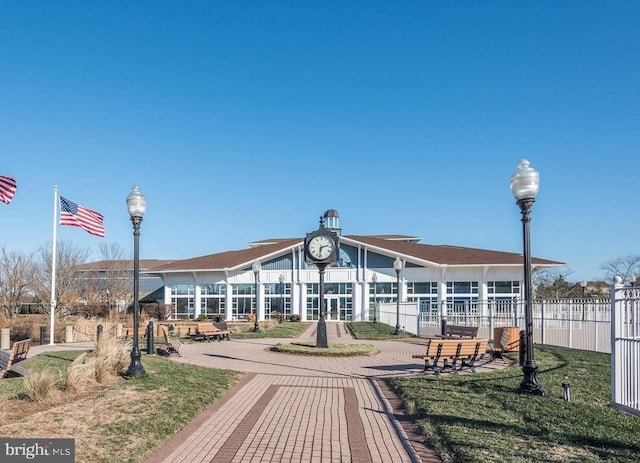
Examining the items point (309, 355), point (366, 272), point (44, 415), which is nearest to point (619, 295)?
point (44, 415)

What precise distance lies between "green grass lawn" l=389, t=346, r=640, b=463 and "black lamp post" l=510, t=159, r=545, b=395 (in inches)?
15.1

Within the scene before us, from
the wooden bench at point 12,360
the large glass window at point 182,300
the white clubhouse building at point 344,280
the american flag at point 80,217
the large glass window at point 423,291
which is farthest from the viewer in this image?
the large glass window at point 182,300

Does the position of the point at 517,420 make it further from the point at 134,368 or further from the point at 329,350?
the point at 329,350

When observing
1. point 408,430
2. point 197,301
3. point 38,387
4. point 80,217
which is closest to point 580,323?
point 408,430

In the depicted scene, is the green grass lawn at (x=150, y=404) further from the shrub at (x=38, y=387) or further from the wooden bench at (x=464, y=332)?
the wooden bench at (x=464, y=332)

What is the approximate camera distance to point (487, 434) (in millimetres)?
6449

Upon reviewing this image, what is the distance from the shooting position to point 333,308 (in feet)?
143

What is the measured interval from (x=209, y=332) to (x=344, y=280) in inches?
891

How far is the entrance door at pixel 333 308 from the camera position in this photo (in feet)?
143

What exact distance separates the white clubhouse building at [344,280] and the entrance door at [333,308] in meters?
0.08

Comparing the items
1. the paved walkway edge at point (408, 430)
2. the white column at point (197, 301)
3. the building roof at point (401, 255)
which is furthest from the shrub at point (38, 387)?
the white column at point (197, 301)

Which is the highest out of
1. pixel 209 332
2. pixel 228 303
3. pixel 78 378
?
pixel 78 378

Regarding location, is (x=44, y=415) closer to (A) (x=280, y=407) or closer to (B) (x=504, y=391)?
(A) (x=280, y=407)

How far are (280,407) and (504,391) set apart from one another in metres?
3.97
